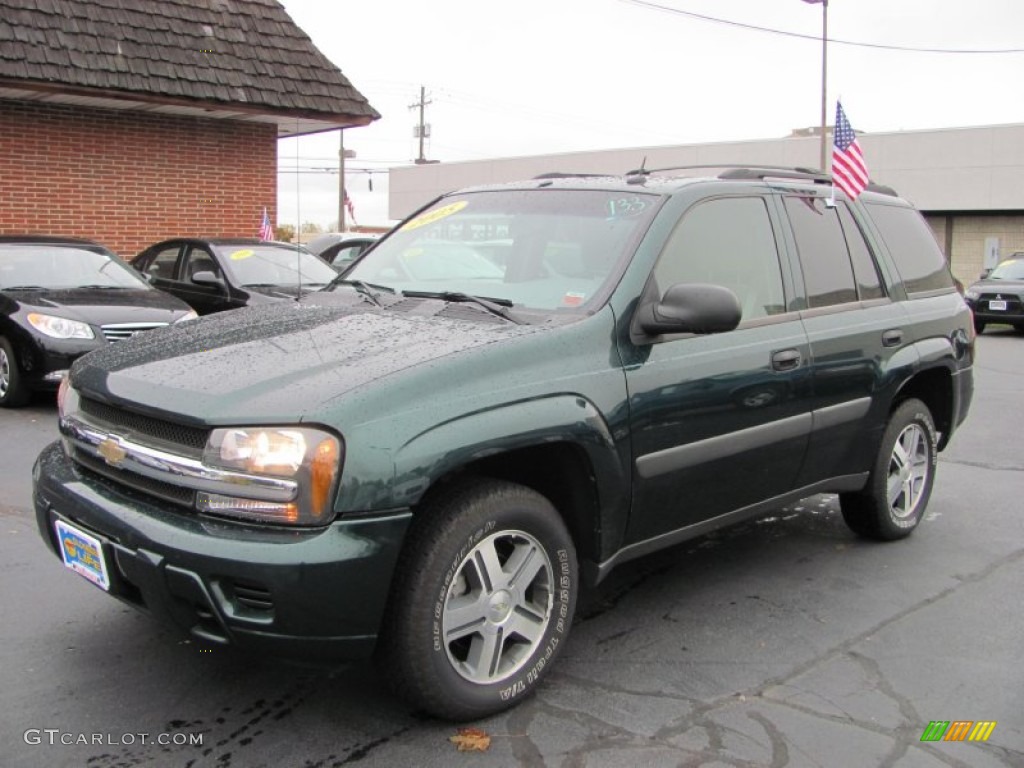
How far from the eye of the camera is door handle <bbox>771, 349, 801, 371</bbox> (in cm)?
411

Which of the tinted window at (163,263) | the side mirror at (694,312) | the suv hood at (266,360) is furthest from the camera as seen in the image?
the tinted window at (163,263)

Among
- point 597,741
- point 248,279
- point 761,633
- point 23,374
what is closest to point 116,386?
point 597,741

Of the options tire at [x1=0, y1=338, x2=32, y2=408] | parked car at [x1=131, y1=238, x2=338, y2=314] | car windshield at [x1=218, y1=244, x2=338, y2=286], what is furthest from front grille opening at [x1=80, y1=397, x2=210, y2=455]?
car windshield at [x1=218, y1=244, x2=338, y2=286]

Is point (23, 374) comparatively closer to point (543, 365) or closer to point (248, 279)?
point (248, 279)

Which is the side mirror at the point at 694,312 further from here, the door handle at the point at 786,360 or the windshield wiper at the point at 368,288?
the windshield wiper at the point at 368,288

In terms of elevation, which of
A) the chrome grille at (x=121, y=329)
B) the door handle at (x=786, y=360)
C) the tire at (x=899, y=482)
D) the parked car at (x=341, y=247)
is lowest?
the tire at (x=899, y=482)

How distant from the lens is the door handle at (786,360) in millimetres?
4113

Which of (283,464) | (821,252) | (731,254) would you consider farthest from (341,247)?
(283,464)

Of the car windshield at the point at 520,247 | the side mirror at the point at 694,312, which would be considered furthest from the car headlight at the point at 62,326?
the side mirror at the point at 694,312

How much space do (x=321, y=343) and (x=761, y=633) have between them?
2.12 m

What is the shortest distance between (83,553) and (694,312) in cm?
217

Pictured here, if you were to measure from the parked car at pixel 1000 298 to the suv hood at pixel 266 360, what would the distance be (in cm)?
1687

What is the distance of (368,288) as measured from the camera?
4.25 meters

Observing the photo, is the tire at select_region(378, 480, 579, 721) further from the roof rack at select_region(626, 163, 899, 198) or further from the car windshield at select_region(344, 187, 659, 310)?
the roof rack at select_region(626, 163, 899, 198)
